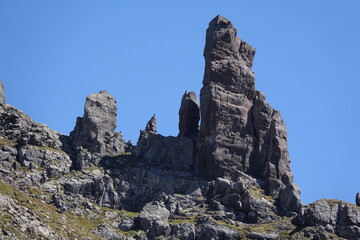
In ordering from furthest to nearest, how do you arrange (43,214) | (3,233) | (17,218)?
(43,214), (17,218), (3,233)

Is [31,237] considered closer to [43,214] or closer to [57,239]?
[57,239]

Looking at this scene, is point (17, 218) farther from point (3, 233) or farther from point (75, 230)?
point (75, 230)

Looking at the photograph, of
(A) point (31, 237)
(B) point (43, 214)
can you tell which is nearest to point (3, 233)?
(A) point (31, 237)

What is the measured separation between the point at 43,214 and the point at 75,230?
1075 centimetres

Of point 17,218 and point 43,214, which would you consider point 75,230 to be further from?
point 17,218

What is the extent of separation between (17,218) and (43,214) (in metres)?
23.5

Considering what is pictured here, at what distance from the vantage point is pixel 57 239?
6865 inches

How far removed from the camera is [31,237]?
16525 centimetres

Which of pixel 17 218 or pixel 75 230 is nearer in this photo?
pixel 17 218

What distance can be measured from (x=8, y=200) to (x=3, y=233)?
1759 centimetres

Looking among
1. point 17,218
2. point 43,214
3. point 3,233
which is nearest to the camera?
point 3,233

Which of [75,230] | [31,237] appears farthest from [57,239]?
[75,230]

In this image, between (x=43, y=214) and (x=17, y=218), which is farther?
(x=43, y=214)

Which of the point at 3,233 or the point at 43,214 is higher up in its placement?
the point at 43,214
